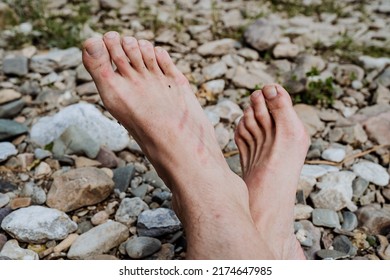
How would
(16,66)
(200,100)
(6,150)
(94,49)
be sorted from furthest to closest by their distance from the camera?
(16,66) → (200,100) → (6,150) → (94,49)

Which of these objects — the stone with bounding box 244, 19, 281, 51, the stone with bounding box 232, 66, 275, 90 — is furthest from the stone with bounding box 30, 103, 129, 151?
the stone with bounding box 244, 19, 281, 51

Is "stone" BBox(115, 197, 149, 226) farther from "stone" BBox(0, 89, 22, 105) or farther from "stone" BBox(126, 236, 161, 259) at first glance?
"stone" BBox(0, 89, 22, 105)

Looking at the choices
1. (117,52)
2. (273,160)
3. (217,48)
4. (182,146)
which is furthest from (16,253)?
(217,48)

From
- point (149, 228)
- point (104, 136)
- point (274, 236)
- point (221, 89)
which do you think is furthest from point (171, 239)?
point (221, 89)

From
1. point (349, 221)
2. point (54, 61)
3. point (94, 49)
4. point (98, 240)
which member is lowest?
point (349, 221)

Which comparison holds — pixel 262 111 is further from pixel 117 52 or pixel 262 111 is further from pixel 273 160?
pixel 117 52

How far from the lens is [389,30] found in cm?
349

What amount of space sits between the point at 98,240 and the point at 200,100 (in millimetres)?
1189

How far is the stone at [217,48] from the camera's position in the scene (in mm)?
3070

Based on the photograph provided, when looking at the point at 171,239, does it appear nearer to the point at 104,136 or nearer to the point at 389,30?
the point at 104,136

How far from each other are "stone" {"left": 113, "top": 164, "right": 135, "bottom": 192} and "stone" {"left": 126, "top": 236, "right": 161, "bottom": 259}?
34 centimetres

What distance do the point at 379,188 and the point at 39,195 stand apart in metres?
1.52

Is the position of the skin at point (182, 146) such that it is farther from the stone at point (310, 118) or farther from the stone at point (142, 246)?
the stone at point (310, 118)

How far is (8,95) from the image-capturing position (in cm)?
254
